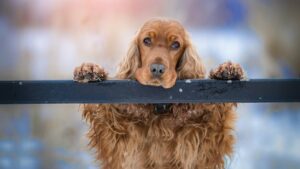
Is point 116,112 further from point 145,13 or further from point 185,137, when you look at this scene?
point 145,13

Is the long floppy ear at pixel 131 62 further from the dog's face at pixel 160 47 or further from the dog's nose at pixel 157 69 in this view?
the dog's nose at pixel 157 69

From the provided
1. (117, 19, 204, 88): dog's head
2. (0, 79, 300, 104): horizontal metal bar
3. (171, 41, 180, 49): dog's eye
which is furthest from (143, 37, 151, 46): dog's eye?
(0, 79, 300, 104): horizontal metal bar

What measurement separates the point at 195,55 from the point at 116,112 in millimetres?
472

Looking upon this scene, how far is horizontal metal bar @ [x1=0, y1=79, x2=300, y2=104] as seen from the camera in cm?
→ 193

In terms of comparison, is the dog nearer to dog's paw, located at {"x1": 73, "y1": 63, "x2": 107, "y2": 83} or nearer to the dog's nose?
the dog's nose

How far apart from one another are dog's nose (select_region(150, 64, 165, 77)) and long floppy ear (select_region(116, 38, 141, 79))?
369 millimetres

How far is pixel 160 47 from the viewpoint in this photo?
2.74 metres

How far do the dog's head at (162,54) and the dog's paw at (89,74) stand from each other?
0.22 meters

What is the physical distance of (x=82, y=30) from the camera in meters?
3.82

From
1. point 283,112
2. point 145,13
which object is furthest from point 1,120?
point 283,112

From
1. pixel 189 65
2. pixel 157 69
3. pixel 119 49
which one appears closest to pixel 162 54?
pixel 157 69

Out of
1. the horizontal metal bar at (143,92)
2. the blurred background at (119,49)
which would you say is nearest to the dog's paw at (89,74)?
the horizontal metal bar at (143,92)

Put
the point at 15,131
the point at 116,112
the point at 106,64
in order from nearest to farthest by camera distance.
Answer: the point at 116,112, the point at 106,64, the point at 15,131

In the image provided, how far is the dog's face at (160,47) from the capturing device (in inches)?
101
